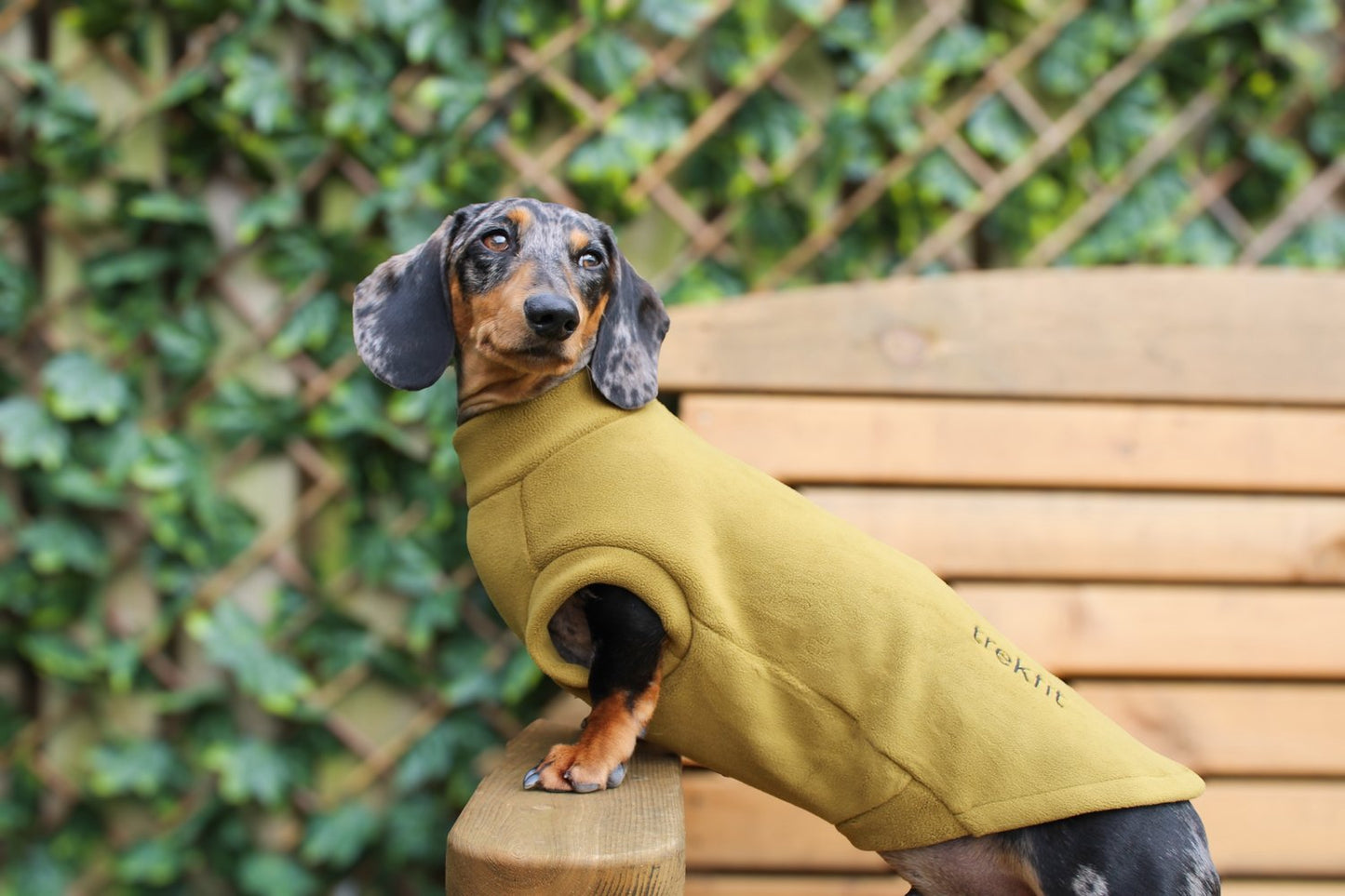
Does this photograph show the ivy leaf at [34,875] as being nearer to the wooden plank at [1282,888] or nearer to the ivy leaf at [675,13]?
the ivy leaf at [675,13]

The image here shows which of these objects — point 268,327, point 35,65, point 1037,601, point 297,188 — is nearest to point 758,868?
point 1037,601

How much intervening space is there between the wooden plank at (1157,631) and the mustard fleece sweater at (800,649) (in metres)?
0.53

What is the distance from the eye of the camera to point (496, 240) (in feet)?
4.68

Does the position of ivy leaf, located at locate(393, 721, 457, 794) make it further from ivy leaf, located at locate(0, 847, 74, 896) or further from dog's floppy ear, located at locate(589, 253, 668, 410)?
dog's floppy ear, located at locate(589, 253, 668, 410)

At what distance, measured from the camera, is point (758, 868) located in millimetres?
1866

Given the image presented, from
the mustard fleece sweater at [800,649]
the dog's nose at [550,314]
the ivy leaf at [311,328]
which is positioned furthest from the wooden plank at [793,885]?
the ivy leaf at [311,328]

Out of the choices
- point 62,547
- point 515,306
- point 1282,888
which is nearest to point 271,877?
Answer: point 62,547

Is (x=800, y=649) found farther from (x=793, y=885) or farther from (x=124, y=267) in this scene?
(x=124, y=267)

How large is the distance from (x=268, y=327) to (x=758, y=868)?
1.46m

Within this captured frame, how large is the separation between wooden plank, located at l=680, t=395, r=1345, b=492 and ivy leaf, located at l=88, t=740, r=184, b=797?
4.73ft

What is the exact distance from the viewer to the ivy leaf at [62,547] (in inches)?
85.5

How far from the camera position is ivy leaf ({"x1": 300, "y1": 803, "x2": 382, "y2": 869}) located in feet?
7.40

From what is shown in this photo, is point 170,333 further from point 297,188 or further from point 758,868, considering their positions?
point 758,868

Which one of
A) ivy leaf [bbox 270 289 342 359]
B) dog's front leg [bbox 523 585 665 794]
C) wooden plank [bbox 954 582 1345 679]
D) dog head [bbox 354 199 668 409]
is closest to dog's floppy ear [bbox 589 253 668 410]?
dog head [bbox 354 199 668 409]
